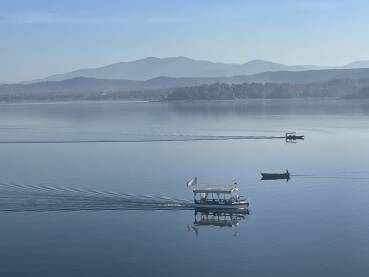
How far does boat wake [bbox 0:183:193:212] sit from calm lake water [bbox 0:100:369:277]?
0.24 feet

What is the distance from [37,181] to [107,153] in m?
6.61

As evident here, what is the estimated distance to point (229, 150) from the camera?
25.4 m

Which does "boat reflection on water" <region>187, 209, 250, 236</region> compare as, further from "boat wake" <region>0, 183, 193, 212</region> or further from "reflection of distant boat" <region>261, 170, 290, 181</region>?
"reflection of distant boat" <region>261, 170, 290, 181</region>

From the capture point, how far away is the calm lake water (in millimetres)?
11227

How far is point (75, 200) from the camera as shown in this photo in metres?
15.7

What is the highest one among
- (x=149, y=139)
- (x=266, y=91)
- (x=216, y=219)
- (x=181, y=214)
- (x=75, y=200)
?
(x=266, y=91)

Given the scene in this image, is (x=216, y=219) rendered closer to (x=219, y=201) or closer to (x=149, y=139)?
(x=219, y=201)

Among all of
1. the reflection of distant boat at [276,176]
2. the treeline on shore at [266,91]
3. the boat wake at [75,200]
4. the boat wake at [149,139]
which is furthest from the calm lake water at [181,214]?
the treeline on shore at [266,91]

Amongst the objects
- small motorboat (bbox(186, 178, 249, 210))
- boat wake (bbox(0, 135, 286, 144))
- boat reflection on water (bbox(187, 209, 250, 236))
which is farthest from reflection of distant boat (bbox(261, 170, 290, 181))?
boat wake (bbox(0, 135, 286, 144))

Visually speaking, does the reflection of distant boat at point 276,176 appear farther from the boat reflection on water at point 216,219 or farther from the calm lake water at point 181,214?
the boat reflection on water at point 216,219

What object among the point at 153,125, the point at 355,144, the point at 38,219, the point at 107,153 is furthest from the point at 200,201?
the point at 153,125

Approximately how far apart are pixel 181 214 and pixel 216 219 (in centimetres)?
81

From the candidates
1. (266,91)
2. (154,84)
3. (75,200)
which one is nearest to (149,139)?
(75,200)

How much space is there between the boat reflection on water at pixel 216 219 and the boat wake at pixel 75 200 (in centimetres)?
58
